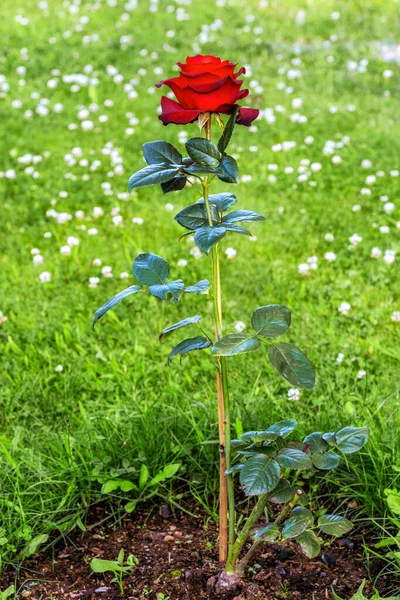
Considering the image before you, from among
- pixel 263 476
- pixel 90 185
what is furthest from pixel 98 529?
pixel 90 185

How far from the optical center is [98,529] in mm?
2426

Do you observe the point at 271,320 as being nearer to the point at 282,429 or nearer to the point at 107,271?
the point at 282,429

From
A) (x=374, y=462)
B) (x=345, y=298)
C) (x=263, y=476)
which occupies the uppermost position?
(x=263, y=476)

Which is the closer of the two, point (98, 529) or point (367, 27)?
point (98, 529)

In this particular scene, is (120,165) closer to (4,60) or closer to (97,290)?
(97,290)

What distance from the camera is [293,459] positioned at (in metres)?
1.84

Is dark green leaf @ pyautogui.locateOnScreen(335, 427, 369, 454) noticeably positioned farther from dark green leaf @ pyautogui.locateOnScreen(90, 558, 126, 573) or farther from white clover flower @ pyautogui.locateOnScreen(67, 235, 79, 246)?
white clover flower @ pyautogui.locateOnScreen(67, 235, 79, 246)

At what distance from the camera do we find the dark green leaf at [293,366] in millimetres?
1718

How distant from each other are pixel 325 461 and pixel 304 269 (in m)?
2.31

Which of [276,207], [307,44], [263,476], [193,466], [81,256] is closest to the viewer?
[263,476]

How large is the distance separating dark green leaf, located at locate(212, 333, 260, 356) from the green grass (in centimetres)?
84

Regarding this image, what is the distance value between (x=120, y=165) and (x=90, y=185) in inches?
11.7

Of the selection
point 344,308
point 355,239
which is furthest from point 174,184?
point 355,239

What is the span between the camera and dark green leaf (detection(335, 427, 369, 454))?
74.7 inches
